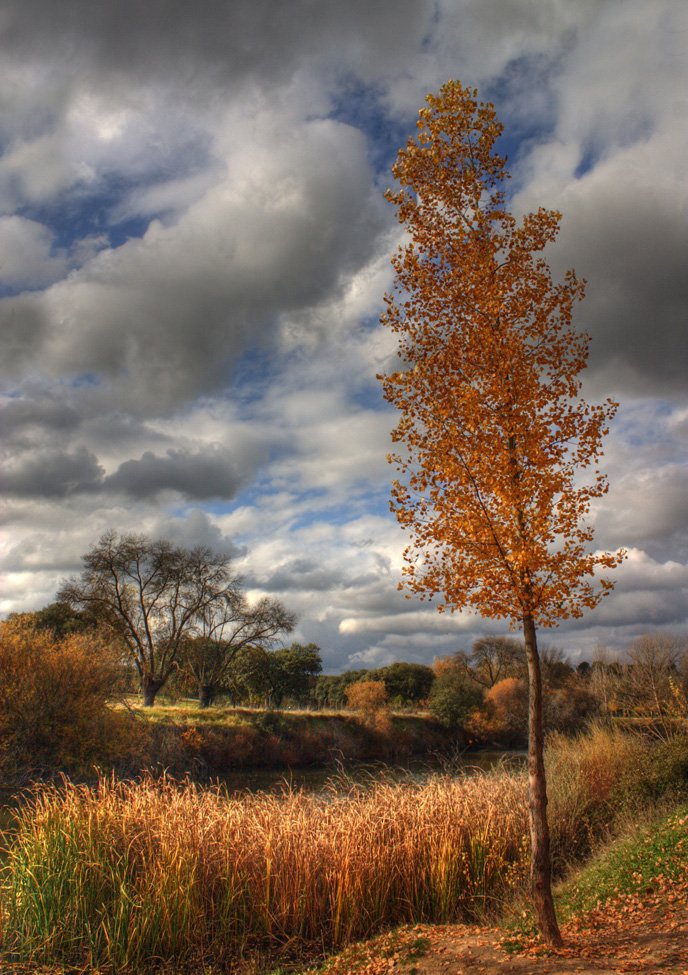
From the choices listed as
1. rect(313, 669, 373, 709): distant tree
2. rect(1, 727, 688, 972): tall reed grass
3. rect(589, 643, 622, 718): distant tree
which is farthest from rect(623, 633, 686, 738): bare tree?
rect(313, 669, 373, 709): distant tree

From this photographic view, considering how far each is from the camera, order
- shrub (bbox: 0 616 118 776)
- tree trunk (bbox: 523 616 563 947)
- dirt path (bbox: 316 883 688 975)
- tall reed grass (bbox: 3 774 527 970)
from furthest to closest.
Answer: shrub (bbox: 0 616 118 776) < tall reed grass (bbox: 3 774 527 970) < tree trunk (bbox: 523 616 563 947) < dirt path (bbox: 316 883 688 975)

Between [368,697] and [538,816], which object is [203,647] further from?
[538,816]

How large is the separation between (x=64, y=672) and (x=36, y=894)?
17.6 m

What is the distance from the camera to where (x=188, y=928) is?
308 inches

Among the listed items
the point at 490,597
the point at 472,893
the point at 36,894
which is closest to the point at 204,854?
the point at 36,894

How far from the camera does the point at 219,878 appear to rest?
27.3 feet

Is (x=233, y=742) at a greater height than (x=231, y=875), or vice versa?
(x=231, y=875)

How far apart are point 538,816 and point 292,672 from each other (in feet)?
151

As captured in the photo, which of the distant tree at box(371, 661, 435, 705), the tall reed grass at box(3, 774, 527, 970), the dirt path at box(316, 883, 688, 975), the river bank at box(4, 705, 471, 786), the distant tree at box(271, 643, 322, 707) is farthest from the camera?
the distant tree at box(371, 661, 435, 705)

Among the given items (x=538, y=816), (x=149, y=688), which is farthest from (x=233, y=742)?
(x=538, y=816)

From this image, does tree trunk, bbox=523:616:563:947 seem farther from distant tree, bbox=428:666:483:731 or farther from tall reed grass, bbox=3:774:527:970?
distant tree, bbox=428:666:483:731

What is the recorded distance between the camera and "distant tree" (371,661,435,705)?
56.2 metres

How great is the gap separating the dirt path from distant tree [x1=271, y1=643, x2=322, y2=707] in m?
43.8

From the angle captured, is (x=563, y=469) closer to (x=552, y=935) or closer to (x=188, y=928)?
(x=552, y=935)
